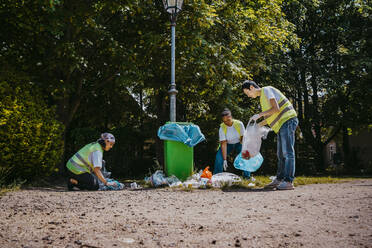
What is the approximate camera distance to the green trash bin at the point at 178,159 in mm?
6934

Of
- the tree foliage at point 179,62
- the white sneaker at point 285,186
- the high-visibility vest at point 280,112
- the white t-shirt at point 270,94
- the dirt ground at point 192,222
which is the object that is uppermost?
the tree foliage at point 179,62

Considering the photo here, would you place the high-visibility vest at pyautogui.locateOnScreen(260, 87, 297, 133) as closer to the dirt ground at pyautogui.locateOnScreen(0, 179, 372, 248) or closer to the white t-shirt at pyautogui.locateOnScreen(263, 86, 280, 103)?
the white t-shirt at pyautogui.locateOnScreen(263, 86, 280, 103)

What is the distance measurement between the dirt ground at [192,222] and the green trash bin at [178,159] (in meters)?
2.33

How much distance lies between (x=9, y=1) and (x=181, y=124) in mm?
5167

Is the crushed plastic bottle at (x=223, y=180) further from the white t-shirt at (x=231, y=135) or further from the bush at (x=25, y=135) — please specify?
the bush at (x=25, y=135)

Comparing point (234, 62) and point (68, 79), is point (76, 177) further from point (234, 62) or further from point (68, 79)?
point (234, 62)

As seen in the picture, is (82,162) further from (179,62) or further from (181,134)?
(179,62)

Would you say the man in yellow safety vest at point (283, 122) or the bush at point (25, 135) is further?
the bush at point (25, 135)

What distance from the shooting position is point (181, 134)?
6840 mm

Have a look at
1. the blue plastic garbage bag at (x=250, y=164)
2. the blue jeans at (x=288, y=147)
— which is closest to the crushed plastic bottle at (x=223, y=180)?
the blue plastic garbage bag at (x=250, y=164)

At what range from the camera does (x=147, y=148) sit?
13.1m

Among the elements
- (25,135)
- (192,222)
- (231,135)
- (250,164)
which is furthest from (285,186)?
(25,135)

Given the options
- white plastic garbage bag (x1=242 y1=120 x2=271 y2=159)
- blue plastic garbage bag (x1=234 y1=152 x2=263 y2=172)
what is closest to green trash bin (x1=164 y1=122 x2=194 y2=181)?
blue plastic garbage bag (x1=234 y1=152 x2=263 y2=172)

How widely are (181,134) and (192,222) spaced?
12.3ft
